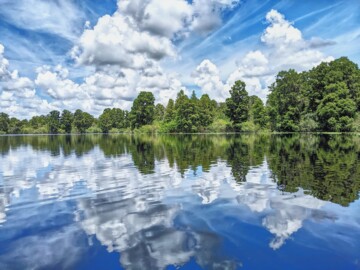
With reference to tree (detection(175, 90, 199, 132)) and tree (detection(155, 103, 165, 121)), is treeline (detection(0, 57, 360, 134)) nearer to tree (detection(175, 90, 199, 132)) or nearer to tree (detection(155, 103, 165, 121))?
tree (detection(175, 90, 199, 132))

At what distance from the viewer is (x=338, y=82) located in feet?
282

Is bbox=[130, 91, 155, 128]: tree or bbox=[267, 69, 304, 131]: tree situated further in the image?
bbox=[130, 91, 155, 128]: tree

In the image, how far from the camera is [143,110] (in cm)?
15538

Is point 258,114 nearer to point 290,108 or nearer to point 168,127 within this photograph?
point 290,108

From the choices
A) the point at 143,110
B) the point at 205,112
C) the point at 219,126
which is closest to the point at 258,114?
the point at 219,126

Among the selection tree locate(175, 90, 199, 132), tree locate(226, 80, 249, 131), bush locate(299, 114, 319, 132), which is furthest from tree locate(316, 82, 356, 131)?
tree locate(175, 90, 199, 132)

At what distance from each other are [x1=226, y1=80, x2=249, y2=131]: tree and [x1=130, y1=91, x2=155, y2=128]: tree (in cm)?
4889

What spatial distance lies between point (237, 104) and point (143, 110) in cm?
5515

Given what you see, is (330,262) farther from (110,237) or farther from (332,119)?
(332,119)

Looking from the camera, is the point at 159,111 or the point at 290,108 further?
the point at 159,111

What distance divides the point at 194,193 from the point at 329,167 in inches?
454

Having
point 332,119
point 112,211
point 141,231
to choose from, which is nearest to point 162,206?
point 112,211

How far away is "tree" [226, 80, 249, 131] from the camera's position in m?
120

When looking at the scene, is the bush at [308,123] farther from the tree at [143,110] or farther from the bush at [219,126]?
the tree at [143,110]
